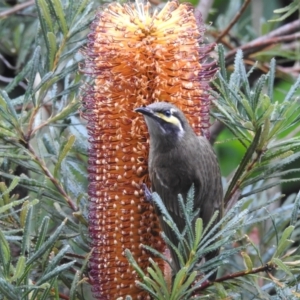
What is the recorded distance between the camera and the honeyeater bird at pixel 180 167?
1285 millimetres

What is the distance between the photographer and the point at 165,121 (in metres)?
1.27

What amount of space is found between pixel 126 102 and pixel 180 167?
0.23 meters

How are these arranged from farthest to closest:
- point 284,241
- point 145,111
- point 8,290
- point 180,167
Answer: point 180,167 → point 145,111 → point 284,241 → point 8,290

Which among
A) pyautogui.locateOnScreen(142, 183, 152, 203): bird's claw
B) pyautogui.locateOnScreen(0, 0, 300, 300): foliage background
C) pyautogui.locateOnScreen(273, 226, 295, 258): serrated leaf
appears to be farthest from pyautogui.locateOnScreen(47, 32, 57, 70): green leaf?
pyautogui.locateOnScreen(273, 226, 295, 258): serrated leaf

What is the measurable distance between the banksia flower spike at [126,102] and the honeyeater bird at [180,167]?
0.10ft

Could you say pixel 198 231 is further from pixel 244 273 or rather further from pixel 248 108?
pixel 248 108

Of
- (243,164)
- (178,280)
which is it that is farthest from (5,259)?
(243,164)

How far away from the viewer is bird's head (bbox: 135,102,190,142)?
3.95 feet

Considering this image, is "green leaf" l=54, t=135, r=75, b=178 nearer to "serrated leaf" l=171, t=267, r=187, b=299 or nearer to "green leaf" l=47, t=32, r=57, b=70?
"green leaf" l=47, t=32, r=57, b=70

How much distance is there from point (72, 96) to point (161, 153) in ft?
0.64

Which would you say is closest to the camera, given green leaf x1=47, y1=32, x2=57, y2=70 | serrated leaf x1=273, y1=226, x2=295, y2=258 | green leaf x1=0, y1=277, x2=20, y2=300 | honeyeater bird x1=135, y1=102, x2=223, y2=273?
green leaf x1=0, y1=277, x2=20, y2=300

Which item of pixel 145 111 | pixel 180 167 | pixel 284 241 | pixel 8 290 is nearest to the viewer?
pixel 8 290

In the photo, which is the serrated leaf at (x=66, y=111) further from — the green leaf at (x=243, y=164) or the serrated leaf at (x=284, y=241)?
the serrated leaf at (x=284, y=241)

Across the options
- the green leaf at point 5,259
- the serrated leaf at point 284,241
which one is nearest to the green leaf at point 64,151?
the green leaf at point 5,259
